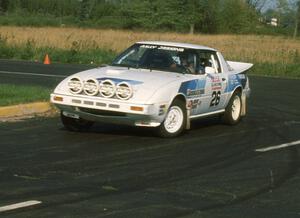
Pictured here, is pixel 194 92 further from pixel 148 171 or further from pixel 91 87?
pixel 148 171

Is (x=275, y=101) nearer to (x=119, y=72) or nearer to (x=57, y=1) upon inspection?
(x=119, y=72)

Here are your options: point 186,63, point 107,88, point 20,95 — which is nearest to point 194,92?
point 186,63

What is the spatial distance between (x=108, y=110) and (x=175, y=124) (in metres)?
1.20

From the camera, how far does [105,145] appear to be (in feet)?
32.3

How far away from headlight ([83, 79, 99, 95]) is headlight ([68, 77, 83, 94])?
3.0 inches

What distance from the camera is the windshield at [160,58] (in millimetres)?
11453

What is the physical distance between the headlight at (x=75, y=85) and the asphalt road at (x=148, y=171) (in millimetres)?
683

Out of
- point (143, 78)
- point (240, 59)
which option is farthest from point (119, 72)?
point (240, 59)

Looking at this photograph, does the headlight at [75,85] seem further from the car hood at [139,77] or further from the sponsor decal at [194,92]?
the sponsor decal at [194,92]

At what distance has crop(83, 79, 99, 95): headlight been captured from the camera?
10.4m

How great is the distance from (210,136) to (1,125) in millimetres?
3313

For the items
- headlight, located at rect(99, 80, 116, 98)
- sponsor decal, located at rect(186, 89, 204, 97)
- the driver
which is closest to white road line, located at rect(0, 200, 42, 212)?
headlight, located at rect(99, 80, 116, 98)

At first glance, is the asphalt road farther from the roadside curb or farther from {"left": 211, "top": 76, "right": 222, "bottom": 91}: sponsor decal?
{"left": 211, "top": 76, "right": 222, "bottom": 91}: sponsor decal

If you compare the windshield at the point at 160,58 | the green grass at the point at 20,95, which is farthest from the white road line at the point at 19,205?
the green grass at the point at 20,95
